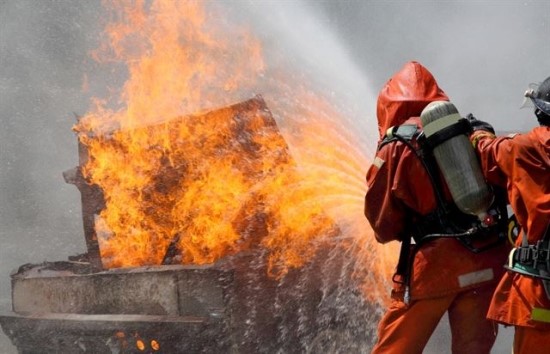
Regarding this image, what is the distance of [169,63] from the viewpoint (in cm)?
746

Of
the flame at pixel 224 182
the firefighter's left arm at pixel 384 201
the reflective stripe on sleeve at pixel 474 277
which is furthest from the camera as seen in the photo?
the flame at pixel 224 182

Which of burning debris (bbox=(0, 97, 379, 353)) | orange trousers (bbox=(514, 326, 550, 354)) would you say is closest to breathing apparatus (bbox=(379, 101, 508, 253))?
orange trousers (bbox=(514, 326, 550, 354))

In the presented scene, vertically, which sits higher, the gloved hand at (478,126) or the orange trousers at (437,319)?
the gloved hand at (478,126)

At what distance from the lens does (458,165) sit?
2.89m

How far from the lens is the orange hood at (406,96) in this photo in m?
3.25

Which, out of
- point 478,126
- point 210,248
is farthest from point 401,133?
point 210,248

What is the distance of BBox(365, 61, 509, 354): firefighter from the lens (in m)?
3.02

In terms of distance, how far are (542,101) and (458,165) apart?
0.47 m

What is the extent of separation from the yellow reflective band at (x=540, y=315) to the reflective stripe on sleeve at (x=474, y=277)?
0.57 m

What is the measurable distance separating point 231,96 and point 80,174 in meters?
2.18

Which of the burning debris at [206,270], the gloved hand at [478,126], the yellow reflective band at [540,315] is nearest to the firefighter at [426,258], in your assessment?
the gloved hand at [478,126]

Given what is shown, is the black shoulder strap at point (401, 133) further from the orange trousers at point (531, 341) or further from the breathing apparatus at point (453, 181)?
the orange trousers at point (531, 341)

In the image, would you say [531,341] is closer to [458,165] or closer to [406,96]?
[458,165]

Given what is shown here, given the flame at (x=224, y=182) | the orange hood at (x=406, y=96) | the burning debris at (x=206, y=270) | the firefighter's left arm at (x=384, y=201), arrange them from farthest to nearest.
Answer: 1. the flame at (x=224, y=182)
2. the burning debris at (x=206, y=270)
3. the orange hood at (x=406, y=96)
4. the firefighter's left arm at (x=384, y=201)
